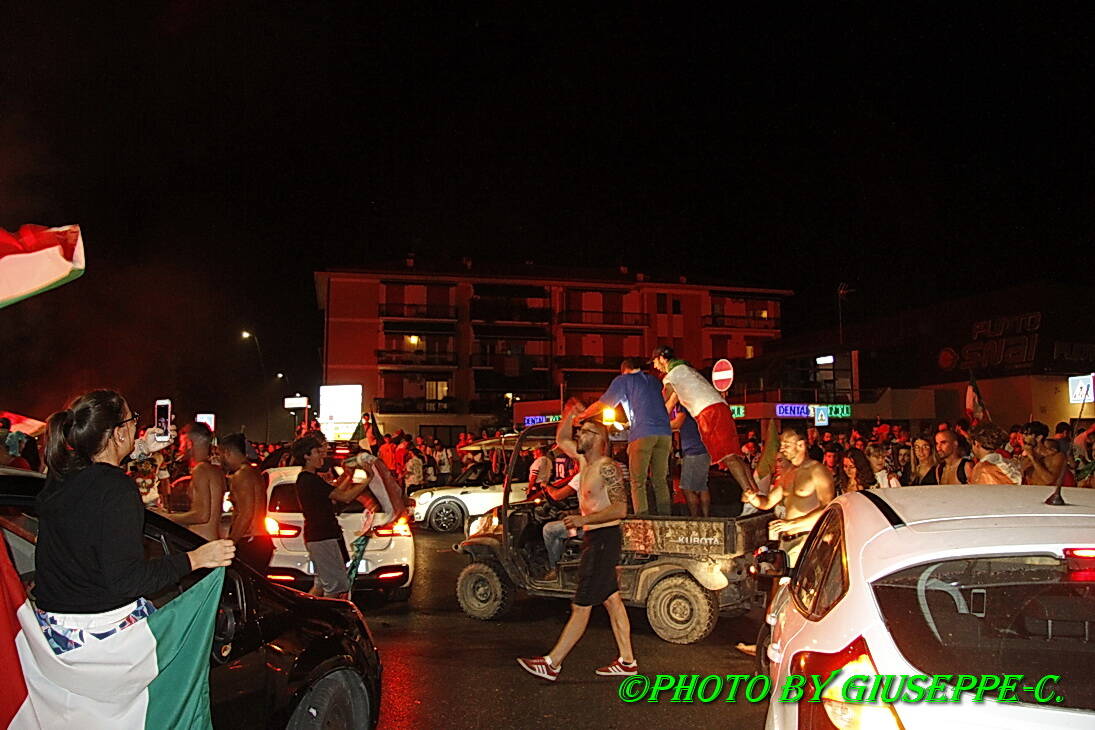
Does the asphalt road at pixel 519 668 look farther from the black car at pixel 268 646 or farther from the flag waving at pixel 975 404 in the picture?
the flag waving at pixel 975 404

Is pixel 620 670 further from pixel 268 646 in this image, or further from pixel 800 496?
pixel 268 646

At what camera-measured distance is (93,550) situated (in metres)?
2.99

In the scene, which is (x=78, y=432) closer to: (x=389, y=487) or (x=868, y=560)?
(x=868, y=560)

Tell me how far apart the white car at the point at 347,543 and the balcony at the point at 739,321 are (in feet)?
190

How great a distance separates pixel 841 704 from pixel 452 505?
16.0 meters

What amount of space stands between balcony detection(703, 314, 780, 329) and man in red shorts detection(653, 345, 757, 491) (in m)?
57.3

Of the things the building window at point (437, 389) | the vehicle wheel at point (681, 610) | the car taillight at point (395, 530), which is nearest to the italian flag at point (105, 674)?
the vehicle wheel at point (681, 610)


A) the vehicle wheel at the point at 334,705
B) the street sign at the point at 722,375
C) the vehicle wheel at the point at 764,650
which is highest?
the street sign at the point at 722,375

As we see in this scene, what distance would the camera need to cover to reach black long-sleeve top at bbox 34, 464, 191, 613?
9.75 feet

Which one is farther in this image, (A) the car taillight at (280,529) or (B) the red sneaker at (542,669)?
(A) the car taillight at (280,529)

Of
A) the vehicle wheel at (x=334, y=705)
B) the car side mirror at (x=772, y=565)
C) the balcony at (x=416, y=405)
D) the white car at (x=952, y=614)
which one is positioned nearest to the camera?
the white car at (x=952, y=614)

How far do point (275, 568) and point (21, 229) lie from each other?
19.1ft

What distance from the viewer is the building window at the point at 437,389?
60.7 m

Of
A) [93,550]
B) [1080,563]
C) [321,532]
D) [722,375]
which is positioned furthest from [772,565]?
[722,375]
